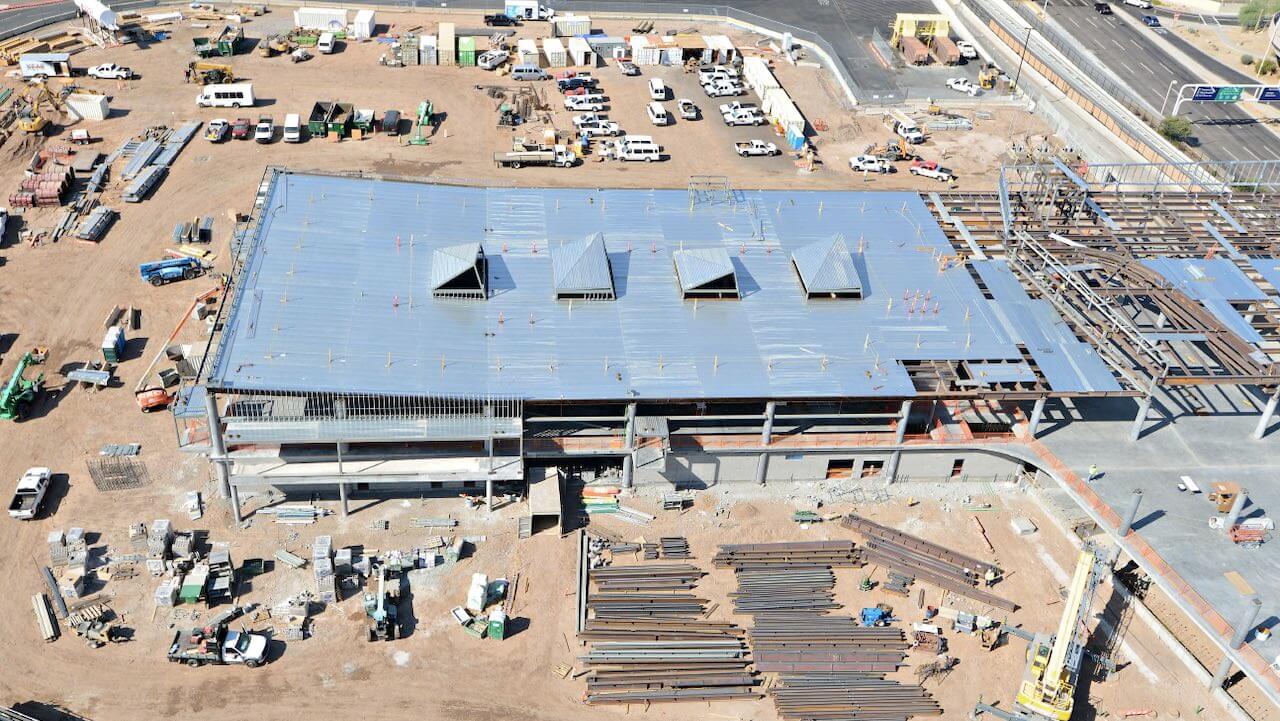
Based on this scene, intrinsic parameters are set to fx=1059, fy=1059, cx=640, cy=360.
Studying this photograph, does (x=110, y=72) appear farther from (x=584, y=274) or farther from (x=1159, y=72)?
(x=1159, y=72)

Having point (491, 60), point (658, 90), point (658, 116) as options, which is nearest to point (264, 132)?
point (491, 60)

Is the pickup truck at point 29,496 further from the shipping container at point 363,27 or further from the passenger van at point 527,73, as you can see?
the shipping container at point 363,27

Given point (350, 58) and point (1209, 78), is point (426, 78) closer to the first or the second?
point (350, 58)

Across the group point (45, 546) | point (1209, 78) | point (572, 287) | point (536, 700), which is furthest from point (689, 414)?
point (1209, 78)

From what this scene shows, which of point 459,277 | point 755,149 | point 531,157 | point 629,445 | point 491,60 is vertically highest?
point 459,277

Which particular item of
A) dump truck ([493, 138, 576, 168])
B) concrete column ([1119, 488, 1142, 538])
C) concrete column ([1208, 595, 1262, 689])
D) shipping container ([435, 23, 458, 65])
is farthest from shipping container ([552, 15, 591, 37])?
concrete column ([1208, 595, 1262, 689])

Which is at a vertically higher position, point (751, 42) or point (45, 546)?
point (751, 42)
